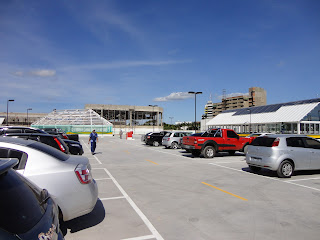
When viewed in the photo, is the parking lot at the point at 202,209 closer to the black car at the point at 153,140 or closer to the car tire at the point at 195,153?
the car tire at the point at 195,153

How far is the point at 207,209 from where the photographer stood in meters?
5.89

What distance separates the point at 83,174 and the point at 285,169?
810cm

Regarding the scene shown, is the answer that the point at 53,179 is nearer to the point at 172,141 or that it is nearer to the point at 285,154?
the point at 285,154

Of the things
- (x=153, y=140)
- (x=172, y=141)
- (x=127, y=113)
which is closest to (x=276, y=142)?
(x=172, y=141)

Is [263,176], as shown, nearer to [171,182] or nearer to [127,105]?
[171,182]

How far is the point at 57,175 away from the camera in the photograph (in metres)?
4.20

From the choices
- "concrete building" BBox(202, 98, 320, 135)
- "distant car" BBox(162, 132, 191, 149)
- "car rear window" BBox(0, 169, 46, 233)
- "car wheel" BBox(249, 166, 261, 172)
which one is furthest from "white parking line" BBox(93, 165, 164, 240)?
"concrete building" BBox(202, 98, 320, 135)

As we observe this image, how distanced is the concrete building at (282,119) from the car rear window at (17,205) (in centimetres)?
4139

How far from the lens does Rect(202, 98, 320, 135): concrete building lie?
3956cm

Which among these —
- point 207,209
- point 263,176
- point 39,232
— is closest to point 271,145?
point 263,176

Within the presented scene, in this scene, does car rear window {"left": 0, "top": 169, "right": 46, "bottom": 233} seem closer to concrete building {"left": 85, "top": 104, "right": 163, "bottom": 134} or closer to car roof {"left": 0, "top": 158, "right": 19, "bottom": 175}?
car roof {"left": 0, "top": 158, "right": 19, "bottom": 175}

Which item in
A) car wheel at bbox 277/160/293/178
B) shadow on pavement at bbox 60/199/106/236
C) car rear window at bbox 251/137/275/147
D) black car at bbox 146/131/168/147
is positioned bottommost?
shadow on pavement at bbox 60/199/106/236

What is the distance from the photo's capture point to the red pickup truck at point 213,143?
52.6 ft

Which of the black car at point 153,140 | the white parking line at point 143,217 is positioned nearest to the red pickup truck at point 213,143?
the white parking line at point 143,217
